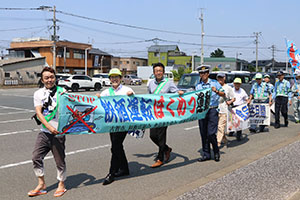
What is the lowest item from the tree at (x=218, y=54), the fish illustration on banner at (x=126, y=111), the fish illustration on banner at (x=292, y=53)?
the fish illustration on banner at (x=126, y=111)

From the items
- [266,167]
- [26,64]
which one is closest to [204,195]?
[266,167]

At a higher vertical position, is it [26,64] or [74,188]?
[26,64]

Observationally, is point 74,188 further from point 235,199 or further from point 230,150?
point 230,150

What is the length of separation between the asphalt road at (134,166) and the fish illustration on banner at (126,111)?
86 centimetres

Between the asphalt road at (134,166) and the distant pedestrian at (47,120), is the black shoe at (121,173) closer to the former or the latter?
the asphalt road at (134,166)

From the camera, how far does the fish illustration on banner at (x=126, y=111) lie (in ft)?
14.5

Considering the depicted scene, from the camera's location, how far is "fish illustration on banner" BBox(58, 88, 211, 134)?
4.43 metres

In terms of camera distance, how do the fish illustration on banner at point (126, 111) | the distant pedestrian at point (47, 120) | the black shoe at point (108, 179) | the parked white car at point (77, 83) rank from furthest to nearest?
the parked white car at point (77, 83)
the black shoe at point (108, 179)
the fish illustration on banner at point (126, 111)
the distant pedestrian at point (47, 120)

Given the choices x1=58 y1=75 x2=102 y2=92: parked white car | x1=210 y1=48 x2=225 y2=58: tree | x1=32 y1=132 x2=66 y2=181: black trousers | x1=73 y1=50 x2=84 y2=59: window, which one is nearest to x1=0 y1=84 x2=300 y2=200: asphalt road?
x1=32 y1=132 x2=66 y2=181: black trousers

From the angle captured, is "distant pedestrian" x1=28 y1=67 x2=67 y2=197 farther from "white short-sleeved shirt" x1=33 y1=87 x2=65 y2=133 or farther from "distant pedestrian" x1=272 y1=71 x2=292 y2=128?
"distant pedestrian" x1=272 y1=71 x2=292 y2=128

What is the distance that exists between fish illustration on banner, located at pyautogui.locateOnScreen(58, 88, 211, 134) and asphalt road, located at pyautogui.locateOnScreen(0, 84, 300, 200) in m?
0.86

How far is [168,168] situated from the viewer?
5.75m

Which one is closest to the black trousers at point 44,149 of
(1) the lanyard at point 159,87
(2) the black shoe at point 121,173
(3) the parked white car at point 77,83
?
(2) the black shoe at point 121,173

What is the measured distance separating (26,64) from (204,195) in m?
42.7
